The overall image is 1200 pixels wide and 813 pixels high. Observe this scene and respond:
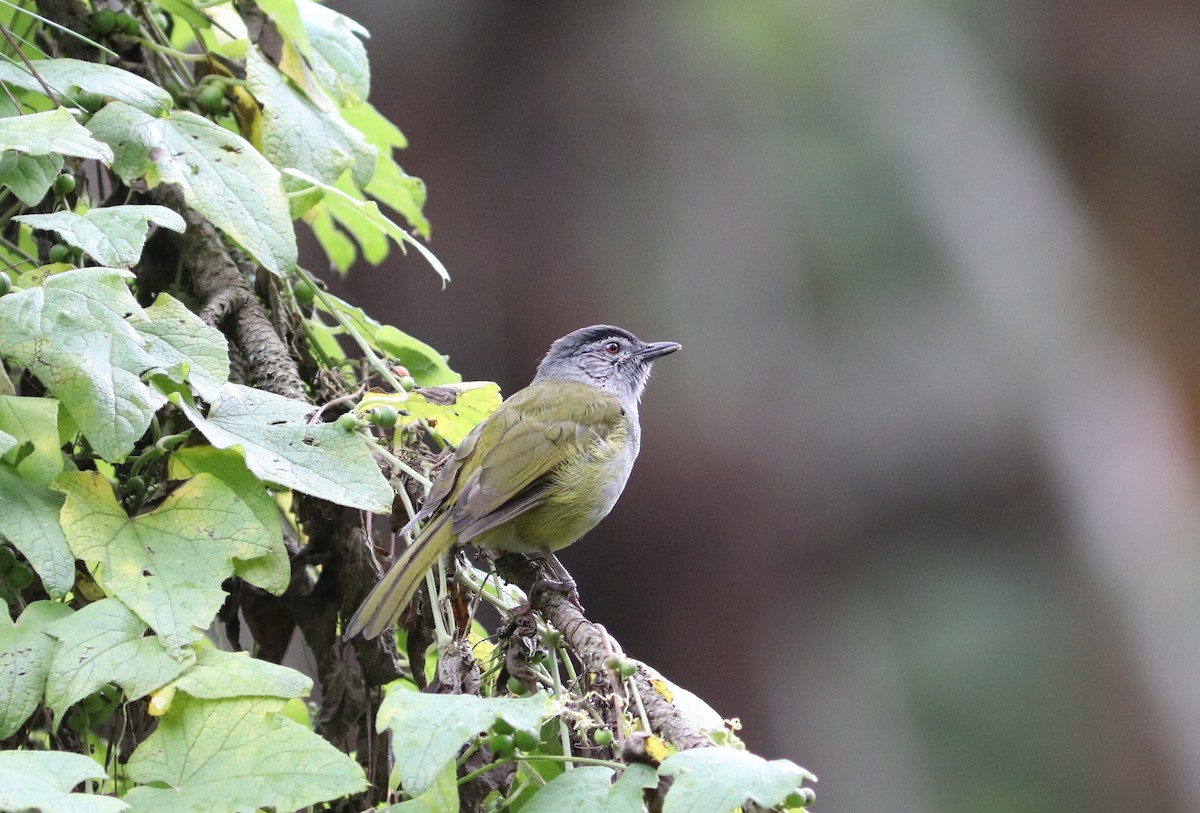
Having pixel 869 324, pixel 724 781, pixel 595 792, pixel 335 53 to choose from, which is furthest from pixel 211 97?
pixel 869 324

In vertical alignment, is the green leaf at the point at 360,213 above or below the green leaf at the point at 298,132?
below

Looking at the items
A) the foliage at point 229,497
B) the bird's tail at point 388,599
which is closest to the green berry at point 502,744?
the foliage at point 229,497

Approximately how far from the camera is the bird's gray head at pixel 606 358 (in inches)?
161

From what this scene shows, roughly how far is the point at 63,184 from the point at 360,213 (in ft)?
1.99

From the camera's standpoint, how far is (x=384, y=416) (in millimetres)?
2148

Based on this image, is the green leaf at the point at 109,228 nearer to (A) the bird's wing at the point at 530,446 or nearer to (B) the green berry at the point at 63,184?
(B) the green berry at the point at 63,184

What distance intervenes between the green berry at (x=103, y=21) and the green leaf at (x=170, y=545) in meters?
1.09

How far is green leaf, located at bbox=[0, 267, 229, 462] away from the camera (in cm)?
168

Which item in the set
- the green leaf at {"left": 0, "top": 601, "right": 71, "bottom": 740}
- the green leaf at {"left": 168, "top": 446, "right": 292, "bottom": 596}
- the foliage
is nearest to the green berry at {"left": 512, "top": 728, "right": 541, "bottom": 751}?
the foliage

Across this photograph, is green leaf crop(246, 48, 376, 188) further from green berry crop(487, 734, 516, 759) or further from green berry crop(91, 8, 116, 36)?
green berry crop(487, 734, 516, 759)

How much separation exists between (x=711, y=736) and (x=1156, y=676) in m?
8.36

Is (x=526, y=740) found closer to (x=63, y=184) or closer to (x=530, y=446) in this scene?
(x=63, y=184)

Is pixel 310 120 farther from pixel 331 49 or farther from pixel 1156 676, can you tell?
pixel 1156 676

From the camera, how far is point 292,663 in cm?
366
